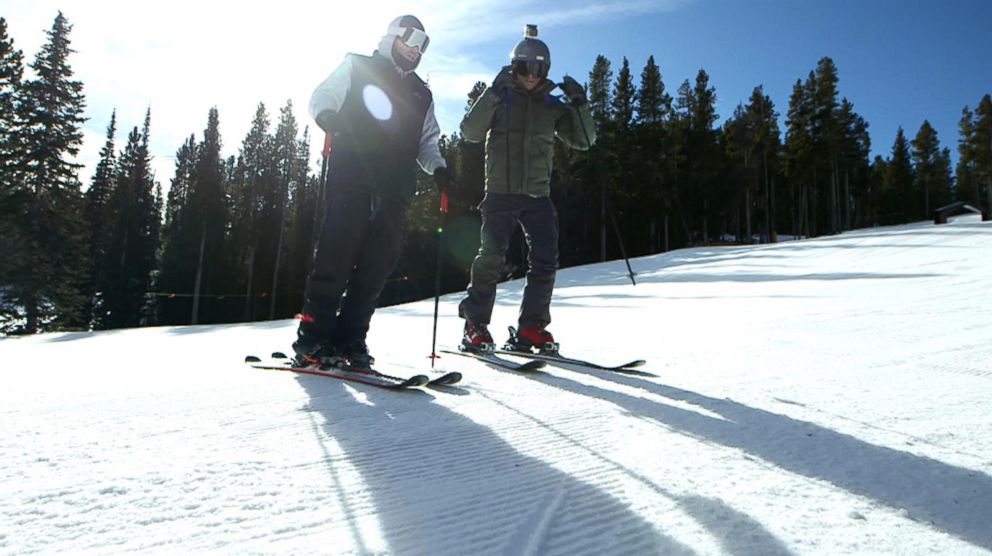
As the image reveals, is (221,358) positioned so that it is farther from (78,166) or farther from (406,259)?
(406,259)

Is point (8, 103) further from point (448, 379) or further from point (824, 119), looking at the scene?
point (824, 119)

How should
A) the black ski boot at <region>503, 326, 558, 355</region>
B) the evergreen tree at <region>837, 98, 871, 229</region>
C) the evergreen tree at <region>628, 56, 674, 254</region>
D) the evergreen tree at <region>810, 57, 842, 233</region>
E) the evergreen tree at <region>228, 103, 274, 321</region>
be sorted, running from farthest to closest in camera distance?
the evergreen tree at <region>837, 98, 871, 229</region>, the evergreen tree at <region>810, 57, 842, 233</region>, the evergreen tree at <region>228, 103, 274, 321</region>, the evergreen tree at <region>628, 56, 674, 254</region>, the black ski boot at <region>503, 326, 558, 355</region>

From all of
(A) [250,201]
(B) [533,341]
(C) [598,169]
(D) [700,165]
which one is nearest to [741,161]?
(D) [700,165]

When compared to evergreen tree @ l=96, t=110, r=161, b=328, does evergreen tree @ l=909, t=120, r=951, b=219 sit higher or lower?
higher

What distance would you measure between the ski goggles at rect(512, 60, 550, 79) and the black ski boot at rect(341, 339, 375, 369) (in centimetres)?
219

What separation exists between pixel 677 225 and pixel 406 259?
76.0 feet

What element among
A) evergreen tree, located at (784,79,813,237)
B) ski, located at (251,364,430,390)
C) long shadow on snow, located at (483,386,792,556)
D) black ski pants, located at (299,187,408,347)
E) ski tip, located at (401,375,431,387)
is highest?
evergreen tree, located at (784,79,813,237)

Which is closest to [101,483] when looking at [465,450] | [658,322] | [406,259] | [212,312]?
[465,450]

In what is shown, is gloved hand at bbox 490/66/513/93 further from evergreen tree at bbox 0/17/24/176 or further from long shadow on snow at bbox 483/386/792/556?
evergreen tree at bbox 0/17/24/176

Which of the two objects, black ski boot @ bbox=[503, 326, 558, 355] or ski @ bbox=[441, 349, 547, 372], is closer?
ski @ bbox=[441, 349, 547, 372]

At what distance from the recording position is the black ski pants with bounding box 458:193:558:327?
154 inches

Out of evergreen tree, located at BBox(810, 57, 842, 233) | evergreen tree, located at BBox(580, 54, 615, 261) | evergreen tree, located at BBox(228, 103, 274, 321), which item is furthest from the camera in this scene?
evergreen tree, located at BBox(810, 57, 842, 233)

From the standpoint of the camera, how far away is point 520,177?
3957 mm

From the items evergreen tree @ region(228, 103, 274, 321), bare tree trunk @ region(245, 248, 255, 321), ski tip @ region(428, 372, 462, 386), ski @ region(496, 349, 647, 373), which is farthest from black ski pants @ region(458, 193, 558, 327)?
bare tree trunk @ region(245, 248, 255, 321)
